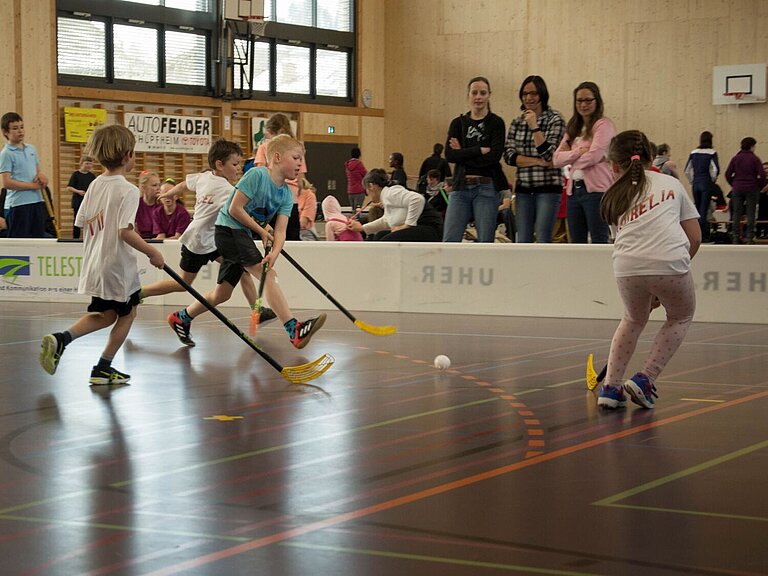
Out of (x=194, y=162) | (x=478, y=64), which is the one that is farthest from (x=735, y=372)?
(x=478, y=64)

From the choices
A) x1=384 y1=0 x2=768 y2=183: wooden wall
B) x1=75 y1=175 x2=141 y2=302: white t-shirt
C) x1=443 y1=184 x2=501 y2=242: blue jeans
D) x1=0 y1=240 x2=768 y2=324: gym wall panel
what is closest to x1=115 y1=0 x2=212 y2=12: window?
x1=384 y1=0 x2=768 y2=183: wooden wall

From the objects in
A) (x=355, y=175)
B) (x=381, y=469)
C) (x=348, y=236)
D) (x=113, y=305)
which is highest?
(x=355, y=175)

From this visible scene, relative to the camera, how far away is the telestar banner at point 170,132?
77.0ft

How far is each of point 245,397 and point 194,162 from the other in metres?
19.2

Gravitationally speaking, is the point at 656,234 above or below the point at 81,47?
below

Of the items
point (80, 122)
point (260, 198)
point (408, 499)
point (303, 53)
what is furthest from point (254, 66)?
point (408, 499)

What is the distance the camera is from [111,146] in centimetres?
644

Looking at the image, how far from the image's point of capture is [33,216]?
12.8 metres

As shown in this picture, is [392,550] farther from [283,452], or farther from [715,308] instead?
[715,308]

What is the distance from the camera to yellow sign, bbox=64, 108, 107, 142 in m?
22.2

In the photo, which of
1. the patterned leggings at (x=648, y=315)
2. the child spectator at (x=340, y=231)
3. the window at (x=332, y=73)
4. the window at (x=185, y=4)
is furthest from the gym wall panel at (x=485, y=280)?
the window at (x=332, y=73)

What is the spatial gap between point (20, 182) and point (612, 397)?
8.25 meters

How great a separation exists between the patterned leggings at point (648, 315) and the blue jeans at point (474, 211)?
4861mm

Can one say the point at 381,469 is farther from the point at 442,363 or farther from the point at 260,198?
the point at 260,198
